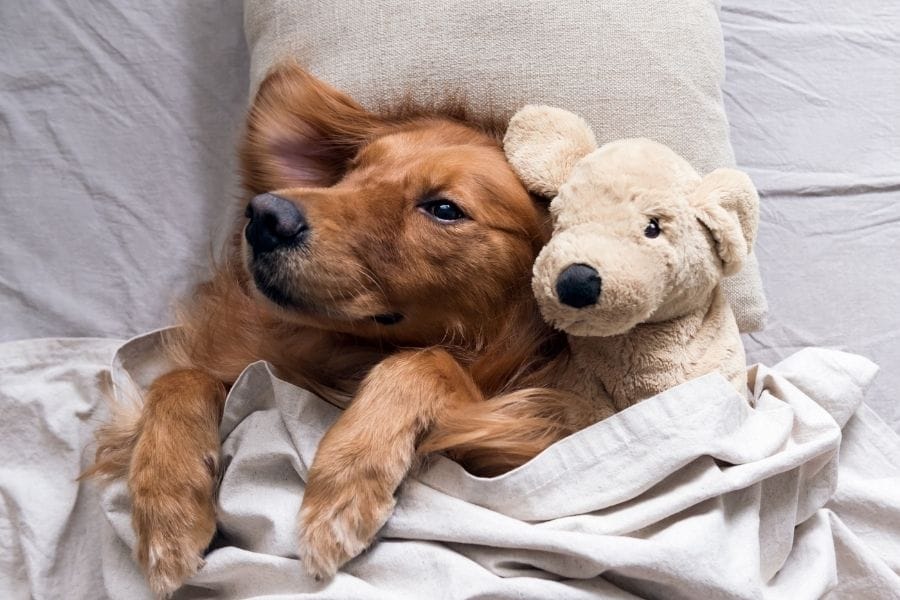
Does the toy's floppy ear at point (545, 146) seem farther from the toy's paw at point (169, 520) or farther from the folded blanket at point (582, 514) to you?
the toy's paw at point (169, 520)

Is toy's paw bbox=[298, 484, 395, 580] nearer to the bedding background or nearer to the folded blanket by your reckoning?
the folded blanket

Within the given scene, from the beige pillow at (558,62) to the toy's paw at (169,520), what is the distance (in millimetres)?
766

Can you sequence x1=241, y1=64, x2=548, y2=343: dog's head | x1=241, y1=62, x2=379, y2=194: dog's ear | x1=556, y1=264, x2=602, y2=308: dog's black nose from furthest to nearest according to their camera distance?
x1=241, y1=62, x2=379, y2=194: dog's ear → x1=241, y1=64, x2=548, y2=343: dog's head → x1=556, y1=264, x2=602, y2=308: dog's black nose

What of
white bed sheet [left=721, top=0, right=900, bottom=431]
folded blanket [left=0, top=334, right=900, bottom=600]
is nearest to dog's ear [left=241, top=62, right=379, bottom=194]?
folded blanket [left=0, top=334, right=900, bottom=600]

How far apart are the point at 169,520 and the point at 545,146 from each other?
0.79 m

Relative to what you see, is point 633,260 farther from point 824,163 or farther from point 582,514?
point 824,163

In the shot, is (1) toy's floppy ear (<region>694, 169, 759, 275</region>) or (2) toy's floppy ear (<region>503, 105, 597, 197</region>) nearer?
(1) toy's floppy ear (<region>694, 169, 759, 275</region>)

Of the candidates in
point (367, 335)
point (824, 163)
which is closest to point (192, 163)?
point (367, 335)

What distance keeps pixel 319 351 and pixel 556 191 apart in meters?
0.48

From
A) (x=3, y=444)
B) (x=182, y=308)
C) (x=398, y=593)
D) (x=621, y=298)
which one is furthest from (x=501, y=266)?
(x=3, y=444)

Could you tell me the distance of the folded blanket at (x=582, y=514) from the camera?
1.08 metres

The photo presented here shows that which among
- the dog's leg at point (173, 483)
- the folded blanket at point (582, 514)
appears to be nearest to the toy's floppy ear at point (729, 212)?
the folded blanket at point (582, 514)

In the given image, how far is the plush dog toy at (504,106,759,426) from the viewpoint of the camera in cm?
105

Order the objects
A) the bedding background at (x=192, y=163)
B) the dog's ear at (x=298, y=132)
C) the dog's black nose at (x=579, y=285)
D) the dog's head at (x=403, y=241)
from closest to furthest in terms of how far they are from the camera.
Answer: the dog's black nose at (x=579, y=285)
the dog's head at (x=403, y=241)
the dog's ear at (x=298, y=132)
the bedding background at (x=192, y=163)
